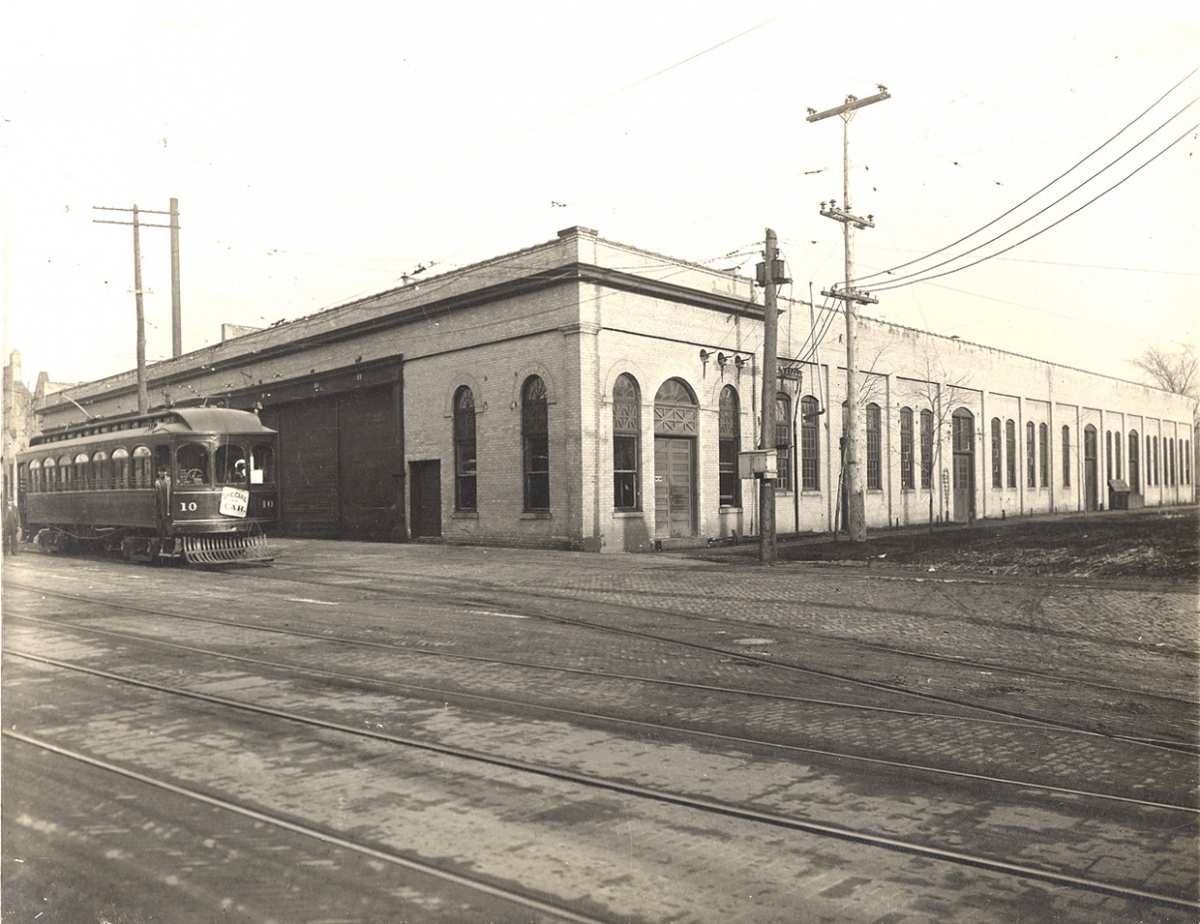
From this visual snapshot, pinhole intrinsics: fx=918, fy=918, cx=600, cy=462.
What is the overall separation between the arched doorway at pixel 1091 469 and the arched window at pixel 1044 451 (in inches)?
173

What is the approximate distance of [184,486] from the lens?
18906 mm

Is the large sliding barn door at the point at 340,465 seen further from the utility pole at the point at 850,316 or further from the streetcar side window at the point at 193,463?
the utility pole at the point at 850,316

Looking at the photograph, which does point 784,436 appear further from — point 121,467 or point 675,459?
point 121,467

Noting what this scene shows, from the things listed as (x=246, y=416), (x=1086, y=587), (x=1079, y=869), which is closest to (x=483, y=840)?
(x=1079, y=869)

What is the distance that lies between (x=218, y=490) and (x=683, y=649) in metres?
13.4

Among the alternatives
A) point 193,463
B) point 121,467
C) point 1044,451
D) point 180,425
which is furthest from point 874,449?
point 121,467

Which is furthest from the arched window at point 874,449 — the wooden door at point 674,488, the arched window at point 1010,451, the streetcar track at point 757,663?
the streetcar track at point 757,663

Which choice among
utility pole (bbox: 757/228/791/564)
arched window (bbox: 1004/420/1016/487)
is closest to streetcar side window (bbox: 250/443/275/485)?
utility pole (bbox: 757/228/791/564)

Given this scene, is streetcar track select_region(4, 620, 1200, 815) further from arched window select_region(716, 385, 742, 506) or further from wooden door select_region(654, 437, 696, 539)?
arched window select_region(716, 385, 742, 506)

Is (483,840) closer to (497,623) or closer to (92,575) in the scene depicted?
(497,623)

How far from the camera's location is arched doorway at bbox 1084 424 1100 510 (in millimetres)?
46875

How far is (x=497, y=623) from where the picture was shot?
10.9 meters

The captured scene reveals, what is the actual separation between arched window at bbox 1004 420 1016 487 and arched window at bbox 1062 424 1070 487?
5.34m

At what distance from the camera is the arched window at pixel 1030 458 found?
139 feet
